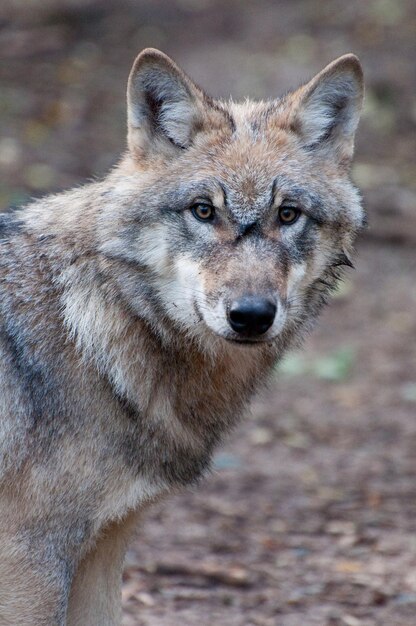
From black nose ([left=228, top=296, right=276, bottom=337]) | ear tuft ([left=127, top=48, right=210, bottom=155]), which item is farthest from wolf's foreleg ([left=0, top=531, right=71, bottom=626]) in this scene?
ear tuft ([left=127, top=48, right=210, bottom=155])

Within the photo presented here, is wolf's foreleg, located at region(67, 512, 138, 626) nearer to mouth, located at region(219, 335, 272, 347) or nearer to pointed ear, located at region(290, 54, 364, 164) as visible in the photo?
mouth, located at region(219, 335, 272, 347)

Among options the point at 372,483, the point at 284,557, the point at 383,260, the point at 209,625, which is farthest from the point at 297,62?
the point at 209,625

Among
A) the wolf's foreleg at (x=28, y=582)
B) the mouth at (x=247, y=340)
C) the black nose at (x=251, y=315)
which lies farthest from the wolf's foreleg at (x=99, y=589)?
the black nose at (x=251, y=315)

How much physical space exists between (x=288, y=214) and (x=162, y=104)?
0.75 metres

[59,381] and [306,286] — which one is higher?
[306,286]

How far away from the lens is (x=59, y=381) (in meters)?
4.43

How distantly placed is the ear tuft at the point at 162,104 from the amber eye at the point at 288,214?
1.73ft

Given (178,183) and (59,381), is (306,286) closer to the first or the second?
(178,183)

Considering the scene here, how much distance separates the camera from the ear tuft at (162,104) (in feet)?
14.7

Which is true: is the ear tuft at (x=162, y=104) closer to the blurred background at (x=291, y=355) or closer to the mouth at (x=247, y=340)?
the mouth at (x=247, y=340)

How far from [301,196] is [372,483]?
12.2 feet

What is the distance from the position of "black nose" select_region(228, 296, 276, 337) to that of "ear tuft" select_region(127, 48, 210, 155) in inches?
35.0

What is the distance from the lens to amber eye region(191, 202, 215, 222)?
4.36m

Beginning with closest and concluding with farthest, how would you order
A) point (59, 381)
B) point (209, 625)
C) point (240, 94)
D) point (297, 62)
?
point (59, 381)
point (209, 625)
point (240, 94)
point (297, 62)
